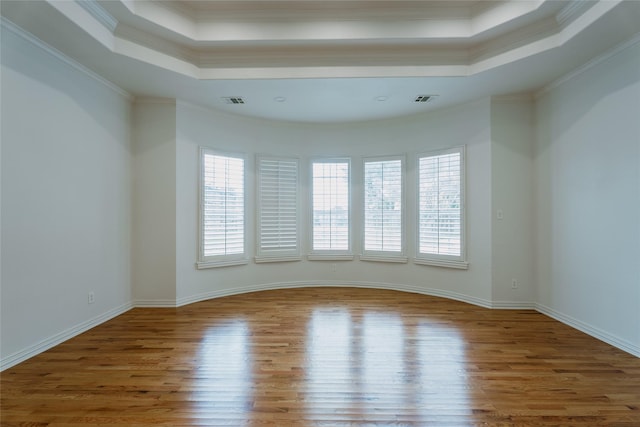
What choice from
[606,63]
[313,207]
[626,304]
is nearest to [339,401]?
[626,304]

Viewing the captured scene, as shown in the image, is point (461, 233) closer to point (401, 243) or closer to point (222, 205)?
point (401, 243)

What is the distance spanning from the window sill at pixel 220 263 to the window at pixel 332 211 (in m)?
1.24

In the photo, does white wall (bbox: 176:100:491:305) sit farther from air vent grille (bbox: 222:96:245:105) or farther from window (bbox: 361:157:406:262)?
air vent grille (bbox: 222:96:245:105)

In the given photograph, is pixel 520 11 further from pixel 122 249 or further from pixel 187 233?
pixel 122 249

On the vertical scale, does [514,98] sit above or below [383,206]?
above

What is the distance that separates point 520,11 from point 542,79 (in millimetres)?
1119

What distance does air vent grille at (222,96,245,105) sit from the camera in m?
4.39

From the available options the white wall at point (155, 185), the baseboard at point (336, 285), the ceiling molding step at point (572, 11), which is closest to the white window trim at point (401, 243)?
the baseboard at point (336, 285)

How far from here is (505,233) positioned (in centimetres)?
441

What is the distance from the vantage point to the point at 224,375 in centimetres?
263

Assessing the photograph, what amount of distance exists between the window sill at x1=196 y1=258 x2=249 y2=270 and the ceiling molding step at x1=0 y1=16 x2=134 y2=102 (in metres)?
2.51

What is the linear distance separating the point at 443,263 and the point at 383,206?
1.34 meters

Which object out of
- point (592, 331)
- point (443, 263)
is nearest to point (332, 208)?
point (443, 263)

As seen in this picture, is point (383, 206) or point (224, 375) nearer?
point (224, 375)
